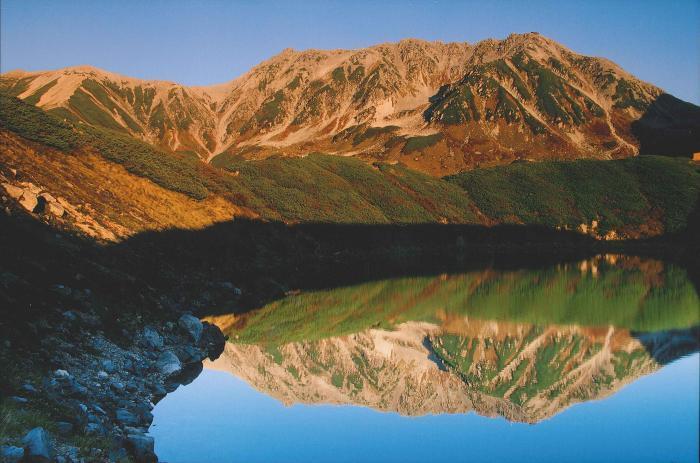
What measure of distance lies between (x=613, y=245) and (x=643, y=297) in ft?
245

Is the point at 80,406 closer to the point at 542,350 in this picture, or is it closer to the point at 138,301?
the point at 138,301

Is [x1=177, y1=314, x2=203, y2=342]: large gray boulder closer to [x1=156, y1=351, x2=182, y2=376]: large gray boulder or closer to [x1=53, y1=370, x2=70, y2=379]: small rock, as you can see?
[x1=156, y1=351, x2=182, y2=376]: large gray boulder

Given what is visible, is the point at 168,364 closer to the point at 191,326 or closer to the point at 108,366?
the point at 108,366

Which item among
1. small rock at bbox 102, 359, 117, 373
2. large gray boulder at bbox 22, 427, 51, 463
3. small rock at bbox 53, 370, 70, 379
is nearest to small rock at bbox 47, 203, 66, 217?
small rock at bbox 102, 359, 117, 373

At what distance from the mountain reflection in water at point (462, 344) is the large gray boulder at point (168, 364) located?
2555 mm

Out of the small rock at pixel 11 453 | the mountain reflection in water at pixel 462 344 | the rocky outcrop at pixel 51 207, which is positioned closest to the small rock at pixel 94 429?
the small rock at pixel 11 453

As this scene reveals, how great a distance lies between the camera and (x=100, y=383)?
18.9 metres

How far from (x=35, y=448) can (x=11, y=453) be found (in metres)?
0.45

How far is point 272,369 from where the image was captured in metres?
28.2

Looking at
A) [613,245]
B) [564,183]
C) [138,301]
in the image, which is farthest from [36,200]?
[564,183]

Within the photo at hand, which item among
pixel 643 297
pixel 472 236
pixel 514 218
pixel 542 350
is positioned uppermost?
pixel 514 218

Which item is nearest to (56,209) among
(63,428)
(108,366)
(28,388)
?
(108,366)

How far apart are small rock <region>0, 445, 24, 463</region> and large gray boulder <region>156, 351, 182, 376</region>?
43.1 ft

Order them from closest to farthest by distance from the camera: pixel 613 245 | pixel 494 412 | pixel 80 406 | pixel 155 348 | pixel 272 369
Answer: pixel 80 406 → pixel 494 412 → pixel 155 348 → pixel 272 369 → pixel 613 245
